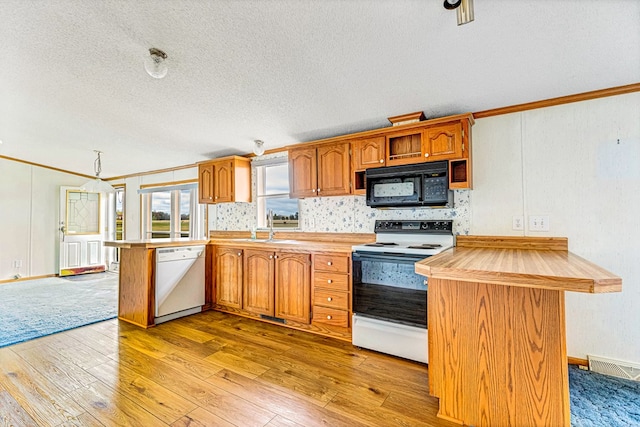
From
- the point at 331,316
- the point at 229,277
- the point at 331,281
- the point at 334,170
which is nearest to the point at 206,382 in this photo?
the point at 331,316

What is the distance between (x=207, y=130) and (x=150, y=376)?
2.54 meters

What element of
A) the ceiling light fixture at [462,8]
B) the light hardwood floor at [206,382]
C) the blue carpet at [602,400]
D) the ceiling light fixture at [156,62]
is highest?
the ceiling light fixture at [156,62]

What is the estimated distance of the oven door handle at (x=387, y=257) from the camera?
2207mm

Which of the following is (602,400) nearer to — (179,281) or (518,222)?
(518,222)

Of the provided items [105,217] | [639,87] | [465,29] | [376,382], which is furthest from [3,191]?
[639,87]

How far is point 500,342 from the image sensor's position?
58.1 inches

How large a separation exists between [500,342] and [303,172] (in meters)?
2.46

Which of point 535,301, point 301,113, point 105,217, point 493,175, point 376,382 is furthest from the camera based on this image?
point 105,217

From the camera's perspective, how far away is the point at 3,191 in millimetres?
5309

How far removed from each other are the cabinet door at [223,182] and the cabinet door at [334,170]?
1.48 metres

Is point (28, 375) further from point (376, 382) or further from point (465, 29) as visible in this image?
point (465, 29)

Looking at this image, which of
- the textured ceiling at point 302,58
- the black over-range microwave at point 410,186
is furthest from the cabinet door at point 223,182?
the black over-range microwave at point 410,186

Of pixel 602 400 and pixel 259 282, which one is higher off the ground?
pixel 259 282

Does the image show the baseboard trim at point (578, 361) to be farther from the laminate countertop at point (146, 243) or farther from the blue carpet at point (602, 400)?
the laminate countertop at point (146, 243)
